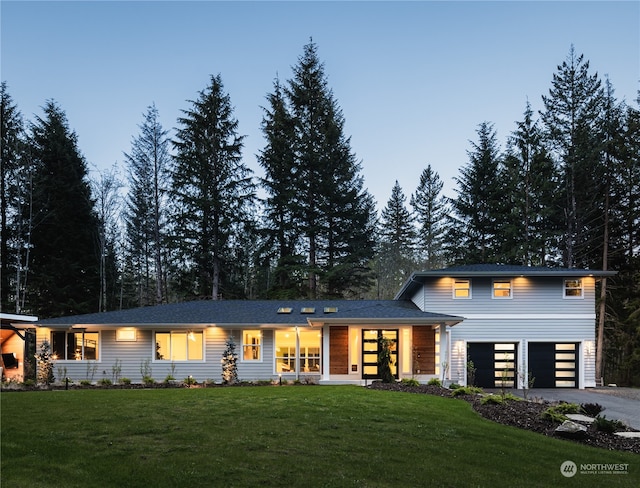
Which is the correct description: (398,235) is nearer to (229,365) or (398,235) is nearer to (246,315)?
(246,315)

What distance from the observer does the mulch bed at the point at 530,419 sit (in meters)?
8.44

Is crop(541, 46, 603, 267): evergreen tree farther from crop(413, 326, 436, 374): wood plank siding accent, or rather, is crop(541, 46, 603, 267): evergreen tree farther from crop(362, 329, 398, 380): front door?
crop(362, 329, 398, 380): front door

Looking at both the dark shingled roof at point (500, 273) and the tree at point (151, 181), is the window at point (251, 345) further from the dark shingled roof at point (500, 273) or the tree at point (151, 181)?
the tree at point (151, 181)

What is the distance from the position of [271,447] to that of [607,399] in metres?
13.1

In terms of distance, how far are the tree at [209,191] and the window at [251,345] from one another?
33.0 feet

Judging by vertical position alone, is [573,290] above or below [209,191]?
below

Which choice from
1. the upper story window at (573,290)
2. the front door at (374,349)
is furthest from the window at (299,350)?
the upper story window at (573,290)

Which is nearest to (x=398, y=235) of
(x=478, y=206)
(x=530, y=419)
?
(x=478, y=206)

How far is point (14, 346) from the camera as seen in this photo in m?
19.1

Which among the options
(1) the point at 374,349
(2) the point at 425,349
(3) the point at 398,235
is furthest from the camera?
→ (3) the point at 398,235

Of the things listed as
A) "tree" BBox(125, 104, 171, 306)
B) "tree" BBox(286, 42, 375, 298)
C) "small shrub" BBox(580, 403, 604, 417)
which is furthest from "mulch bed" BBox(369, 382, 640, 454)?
"tree" BBox(125, 104, 171, 306)

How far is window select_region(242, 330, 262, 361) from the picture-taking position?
18109 mm

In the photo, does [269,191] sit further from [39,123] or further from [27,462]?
[27,462]

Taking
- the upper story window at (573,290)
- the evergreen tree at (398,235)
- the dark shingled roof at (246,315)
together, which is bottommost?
the dark shingled roof at (246,315)
